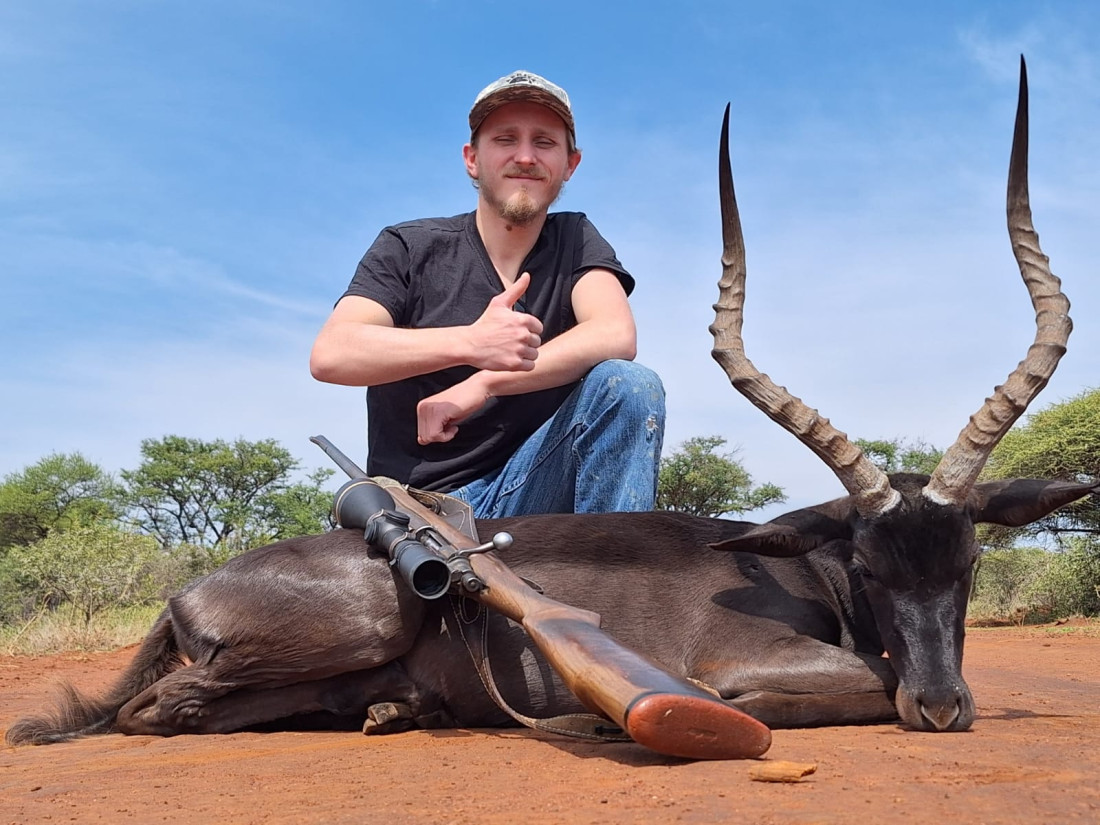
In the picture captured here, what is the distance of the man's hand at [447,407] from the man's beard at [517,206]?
3.70ft

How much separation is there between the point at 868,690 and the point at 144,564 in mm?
15930

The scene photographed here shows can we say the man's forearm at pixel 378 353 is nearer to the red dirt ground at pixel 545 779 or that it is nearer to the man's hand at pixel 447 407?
the man's hand at pixel 447 407

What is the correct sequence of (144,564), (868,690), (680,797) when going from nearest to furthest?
(680,797)
(868,690)
(144,564)

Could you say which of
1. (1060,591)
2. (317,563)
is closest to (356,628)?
(317,563)

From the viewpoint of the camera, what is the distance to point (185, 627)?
4484 mm

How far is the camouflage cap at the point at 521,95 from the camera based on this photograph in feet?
18.2

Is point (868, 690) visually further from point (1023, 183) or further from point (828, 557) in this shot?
point (1023, 183)

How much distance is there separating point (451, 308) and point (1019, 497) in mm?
2897

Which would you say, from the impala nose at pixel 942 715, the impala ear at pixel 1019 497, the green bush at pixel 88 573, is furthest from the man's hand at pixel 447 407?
the green bush at pixel 88 573

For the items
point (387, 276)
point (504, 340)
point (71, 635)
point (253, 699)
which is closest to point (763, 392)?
point (504, 340)

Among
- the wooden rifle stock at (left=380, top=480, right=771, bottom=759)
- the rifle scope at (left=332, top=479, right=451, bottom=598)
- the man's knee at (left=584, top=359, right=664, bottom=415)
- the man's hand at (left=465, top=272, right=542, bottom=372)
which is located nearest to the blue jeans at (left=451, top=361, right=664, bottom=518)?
the man's knee at (left=584, top=359, right=664, bottom=415)

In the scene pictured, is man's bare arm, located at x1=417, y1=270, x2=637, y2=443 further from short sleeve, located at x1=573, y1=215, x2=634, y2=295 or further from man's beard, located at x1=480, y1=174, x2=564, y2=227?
man's beard, located at x1=480, y1=174, x2=564, y2=227

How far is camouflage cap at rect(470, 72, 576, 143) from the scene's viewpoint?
555 centimetres

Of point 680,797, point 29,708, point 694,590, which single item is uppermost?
point 694,590
